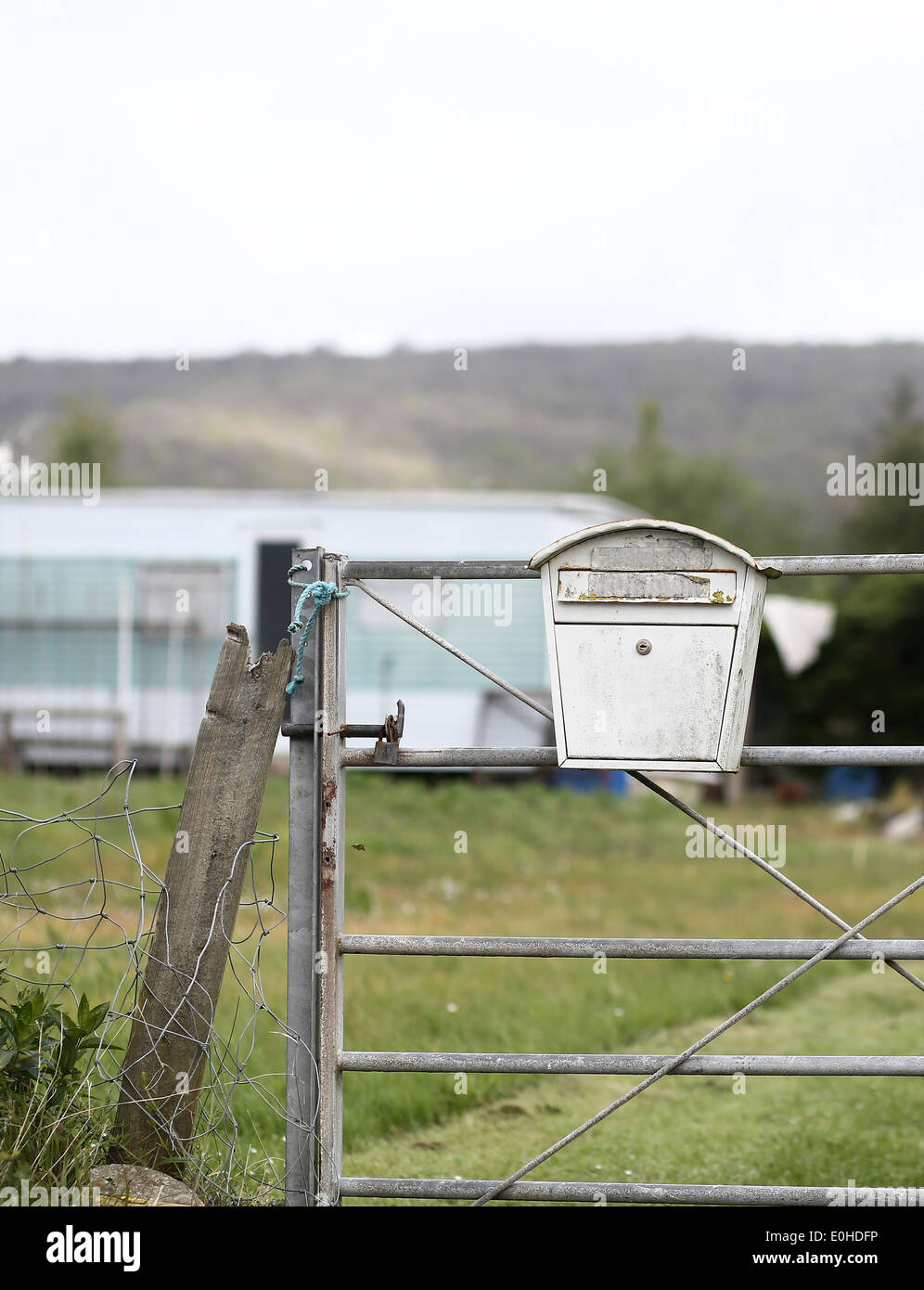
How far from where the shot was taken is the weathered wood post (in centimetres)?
317

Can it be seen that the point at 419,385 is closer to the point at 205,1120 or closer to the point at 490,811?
the point at 490,811

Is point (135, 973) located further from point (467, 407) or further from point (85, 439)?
point (467, 407)

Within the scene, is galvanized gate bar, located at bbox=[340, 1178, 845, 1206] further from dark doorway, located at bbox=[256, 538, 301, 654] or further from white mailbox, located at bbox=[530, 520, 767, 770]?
dark doorway, located at bbox=[256, 538, 301, 654]

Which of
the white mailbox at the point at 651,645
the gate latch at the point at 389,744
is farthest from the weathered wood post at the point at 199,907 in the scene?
the white mailbox at the point at 651,645

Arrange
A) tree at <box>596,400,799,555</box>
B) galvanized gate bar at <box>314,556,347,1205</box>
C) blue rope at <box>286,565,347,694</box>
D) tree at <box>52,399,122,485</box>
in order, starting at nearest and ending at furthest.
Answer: galvanized gate bar at <box>314,556,347,1205</box>
blue rope at <box>286,565,347,694</box>
tree at <box>596,400,799,555</box>
tree at <box>52,399,122,485</box>

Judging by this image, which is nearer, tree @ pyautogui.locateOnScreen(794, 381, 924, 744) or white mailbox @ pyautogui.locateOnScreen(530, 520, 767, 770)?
white mailbox @ pyautogui.locateOnScreen(530, 520, 767, 770)

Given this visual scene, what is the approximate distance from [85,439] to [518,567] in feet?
222

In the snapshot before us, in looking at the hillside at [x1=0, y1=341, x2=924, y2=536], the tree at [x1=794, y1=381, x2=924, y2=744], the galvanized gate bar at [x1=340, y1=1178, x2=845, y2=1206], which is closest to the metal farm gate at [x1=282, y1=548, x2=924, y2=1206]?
the galvanized gate bar at [x1=340, y1=1178, x2=845, y2=1206]

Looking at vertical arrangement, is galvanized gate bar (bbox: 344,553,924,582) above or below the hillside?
below

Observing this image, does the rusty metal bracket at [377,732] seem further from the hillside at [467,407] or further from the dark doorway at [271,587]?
the hillside at [467,407]

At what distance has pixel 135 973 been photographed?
3607 mm

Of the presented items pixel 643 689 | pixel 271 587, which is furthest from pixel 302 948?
pixel 271 587

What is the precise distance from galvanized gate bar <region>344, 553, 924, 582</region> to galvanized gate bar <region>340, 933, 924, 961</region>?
86cm

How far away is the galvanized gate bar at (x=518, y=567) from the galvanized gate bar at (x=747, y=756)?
0.42 metres
